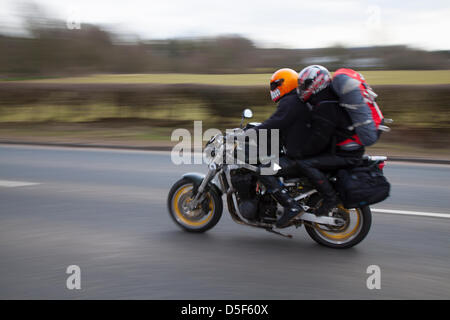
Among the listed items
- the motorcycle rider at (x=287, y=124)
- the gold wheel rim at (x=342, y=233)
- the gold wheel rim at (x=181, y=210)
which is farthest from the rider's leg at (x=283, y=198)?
the gold wheel rim at (x=181, y=210)

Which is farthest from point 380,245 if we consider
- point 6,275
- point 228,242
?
point 6,275

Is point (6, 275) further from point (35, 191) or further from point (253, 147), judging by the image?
point (35, 191)

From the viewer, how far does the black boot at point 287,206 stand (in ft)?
15.9

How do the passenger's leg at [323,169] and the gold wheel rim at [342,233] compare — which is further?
the gold wheel rim at [342,233]

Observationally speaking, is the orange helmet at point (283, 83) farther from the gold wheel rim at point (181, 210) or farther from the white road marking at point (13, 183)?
the white road marking at point (13, 183)

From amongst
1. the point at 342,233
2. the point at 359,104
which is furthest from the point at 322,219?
the point at 359,104

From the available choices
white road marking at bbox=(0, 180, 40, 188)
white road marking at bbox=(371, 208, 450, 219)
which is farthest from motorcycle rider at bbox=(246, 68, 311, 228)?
white road marking at bbox=(0, 180, 40, 188)

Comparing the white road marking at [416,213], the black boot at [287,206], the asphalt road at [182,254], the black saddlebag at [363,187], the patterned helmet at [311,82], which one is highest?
the patterned helmet at [311,82]

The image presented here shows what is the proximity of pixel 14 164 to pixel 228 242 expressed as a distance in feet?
21.5

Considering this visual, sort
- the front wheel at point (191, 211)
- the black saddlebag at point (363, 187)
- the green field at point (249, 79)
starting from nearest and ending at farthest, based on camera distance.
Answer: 1. the black saddlebag at point (363, 187)
2. the front wheel at point (191, 211)
3. the green field at point (249, 79)
